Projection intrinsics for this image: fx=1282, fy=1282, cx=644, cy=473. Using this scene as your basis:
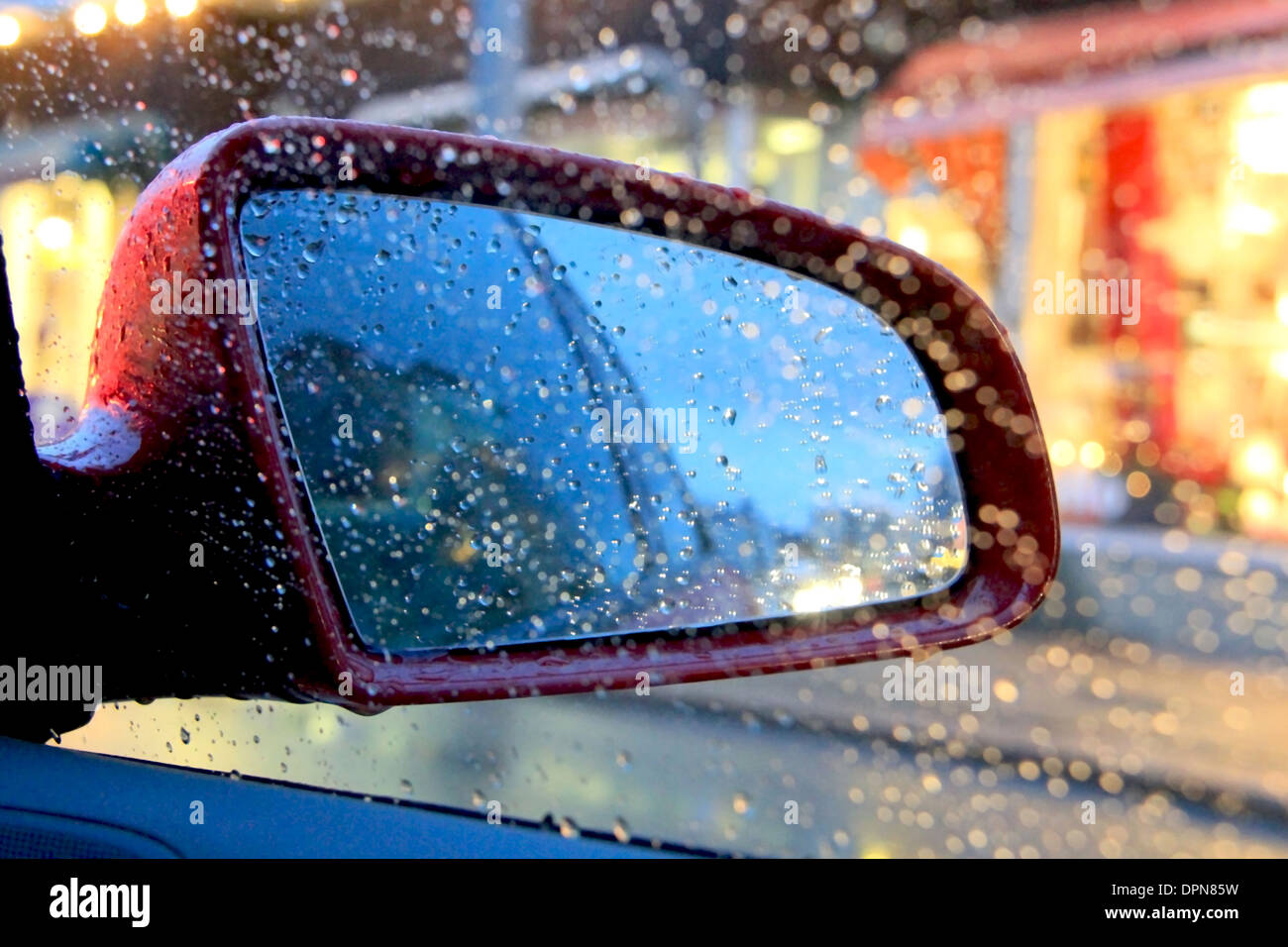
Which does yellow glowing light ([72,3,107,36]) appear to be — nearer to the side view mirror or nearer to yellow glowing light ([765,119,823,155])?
the side view mirror

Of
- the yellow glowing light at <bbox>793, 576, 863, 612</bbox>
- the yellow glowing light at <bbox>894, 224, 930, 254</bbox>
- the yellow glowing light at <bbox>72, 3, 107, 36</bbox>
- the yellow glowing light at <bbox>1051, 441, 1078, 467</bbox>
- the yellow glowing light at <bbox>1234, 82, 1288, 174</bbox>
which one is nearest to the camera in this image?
the yellow glowing light at <bbox>793, 576, 863, 612</bbox>

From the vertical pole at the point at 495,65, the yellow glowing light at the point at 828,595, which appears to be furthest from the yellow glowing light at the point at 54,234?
the vertical pole at the point at 495,65

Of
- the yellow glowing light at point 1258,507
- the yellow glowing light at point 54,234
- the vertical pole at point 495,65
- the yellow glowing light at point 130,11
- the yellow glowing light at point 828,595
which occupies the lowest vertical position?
the yellow glowing light at point 1258,507

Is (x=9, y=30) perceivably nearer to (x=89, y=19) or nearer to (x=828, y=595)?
(x=89, y=19)

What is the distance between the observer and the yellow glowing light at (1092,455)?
9.74 metres

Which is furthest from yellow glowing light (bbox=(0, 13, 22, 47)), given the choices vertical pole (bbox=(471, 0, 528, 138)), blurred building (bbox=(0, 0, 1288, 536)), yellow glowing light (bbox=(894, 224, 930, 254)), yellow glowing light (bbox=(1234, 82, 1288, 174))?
yellow glowing light (bbox=(1234, 82, 1288, 174))

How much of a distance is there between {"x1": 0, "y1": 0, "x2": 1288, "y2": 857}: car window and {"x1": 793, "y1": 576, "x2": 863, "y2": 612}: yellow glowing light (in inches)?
6.1

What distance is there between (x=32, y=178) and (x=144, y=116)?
0.23m

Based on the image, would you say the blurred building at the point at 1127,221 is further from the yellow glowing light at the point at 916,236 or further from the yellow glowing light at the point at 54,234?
the yellow glowing light at the point at 54,234

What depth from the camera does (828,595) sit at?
170 centimetres

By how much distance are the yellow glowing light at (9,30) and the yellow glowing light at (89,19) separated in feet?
0.39

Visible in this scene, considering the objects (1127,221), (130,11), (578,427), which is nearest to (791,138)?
(1127,221)

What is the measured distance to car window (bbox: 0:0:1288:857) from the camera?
7.18 ft

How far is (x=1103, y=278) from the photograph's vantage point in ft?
33.0
